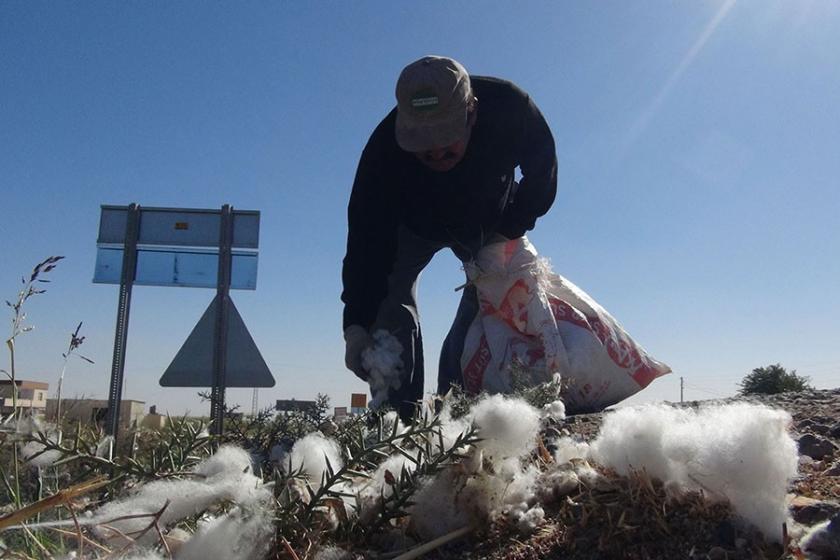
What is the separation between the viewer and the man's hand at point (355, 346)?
156 inches

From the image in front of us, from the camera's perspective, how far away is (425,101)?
348 cm

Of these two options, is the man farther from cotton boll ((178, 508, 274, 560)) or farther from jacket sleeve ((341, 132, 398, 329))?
cotton boll ((178, 508, 274, 560))

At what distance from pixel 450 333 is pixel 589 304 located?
3.26 feet

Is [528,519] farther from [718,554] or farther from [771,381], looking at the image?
[771,381]

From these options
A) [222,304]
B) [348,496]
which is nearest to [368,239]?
[222,304]

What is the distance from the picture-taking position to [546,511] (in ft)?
3.62

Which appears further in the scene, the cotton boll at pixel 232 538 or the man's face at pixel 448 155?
the man's face at pixel 448 155

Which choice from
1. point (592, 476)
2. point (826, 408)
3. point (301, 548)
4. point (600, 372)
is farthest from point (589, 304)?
point (301, 548)

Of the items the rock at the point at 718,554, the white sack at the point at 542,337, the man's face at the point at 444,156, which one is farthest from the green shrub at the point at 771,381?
the rock at the point at 718,554

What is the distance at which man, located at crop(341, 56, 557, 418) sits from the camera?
12.6 ft

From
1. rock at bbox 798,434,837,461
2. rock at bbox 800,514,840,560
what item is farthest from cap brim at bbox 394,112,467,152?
rock at bbox 800,514,840,560

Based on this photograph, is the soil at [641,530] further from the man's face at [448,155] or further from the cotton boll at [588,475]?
the man's face at [448,155]

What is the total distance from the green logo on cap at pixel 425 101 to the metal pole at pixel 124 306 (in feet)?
13.3

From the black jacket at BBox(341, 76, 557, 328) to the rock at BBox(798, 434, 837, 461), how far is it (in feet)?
8.50
